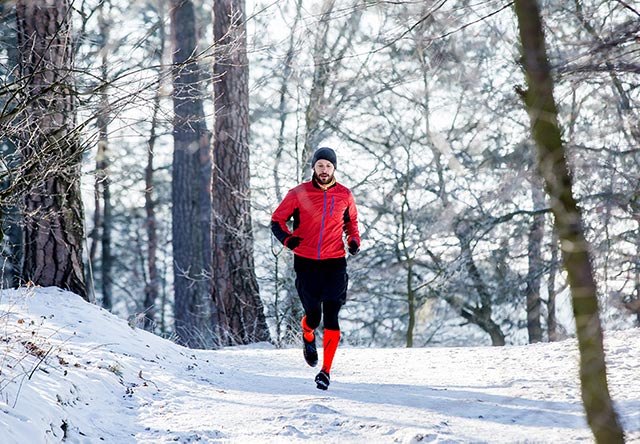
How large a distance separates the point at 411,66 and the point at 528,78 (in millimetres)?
11752

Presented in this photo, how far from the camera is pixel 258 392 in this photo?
6.21 metres

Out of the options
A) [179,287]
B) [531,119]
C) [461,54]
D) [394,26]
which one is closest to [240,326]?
[179,287]

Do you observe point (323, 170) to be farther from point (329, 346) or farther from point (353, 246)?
point (329, 346)

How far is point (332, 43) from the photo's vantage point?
598 inches

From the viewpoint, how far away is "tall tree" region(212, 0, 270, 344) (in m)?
12.0

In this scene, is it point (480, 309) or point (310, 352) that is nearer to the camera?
point (310, 352)

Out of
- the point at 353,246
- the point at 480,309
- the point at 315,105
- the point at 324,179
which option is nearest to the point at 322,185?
the point at 324,179

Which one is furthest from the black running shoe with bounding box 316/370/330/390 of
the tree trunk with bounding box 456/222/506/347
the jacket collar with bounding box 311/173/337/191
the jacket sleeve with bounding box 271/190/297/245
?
the tree trunk with bounding box 456/222/506/347

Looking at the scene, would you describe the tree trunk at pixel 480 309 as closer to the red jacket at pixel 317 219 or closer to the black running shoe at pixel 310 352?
the black running shoe at pixel 310 352

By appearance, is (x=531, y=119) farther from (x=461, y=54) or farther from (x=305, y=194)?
(x=461, y=54)

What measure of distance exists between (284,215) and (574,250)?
3.82 m

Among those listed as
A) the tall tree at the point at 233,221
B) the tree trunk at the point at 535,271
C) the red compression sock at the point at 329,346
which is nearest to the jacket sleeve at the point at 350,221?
the red compression sock at the point at 329,346

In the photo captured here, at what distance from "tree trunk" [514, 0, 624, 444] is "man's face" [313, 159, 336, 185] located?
10.9 ft

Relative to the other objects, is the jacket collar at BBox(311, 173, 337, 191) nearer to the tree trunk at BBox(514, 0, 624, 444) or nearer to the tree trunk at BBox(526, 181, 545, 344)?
the tree trunk at BBox(514, 0, 624, 444)
